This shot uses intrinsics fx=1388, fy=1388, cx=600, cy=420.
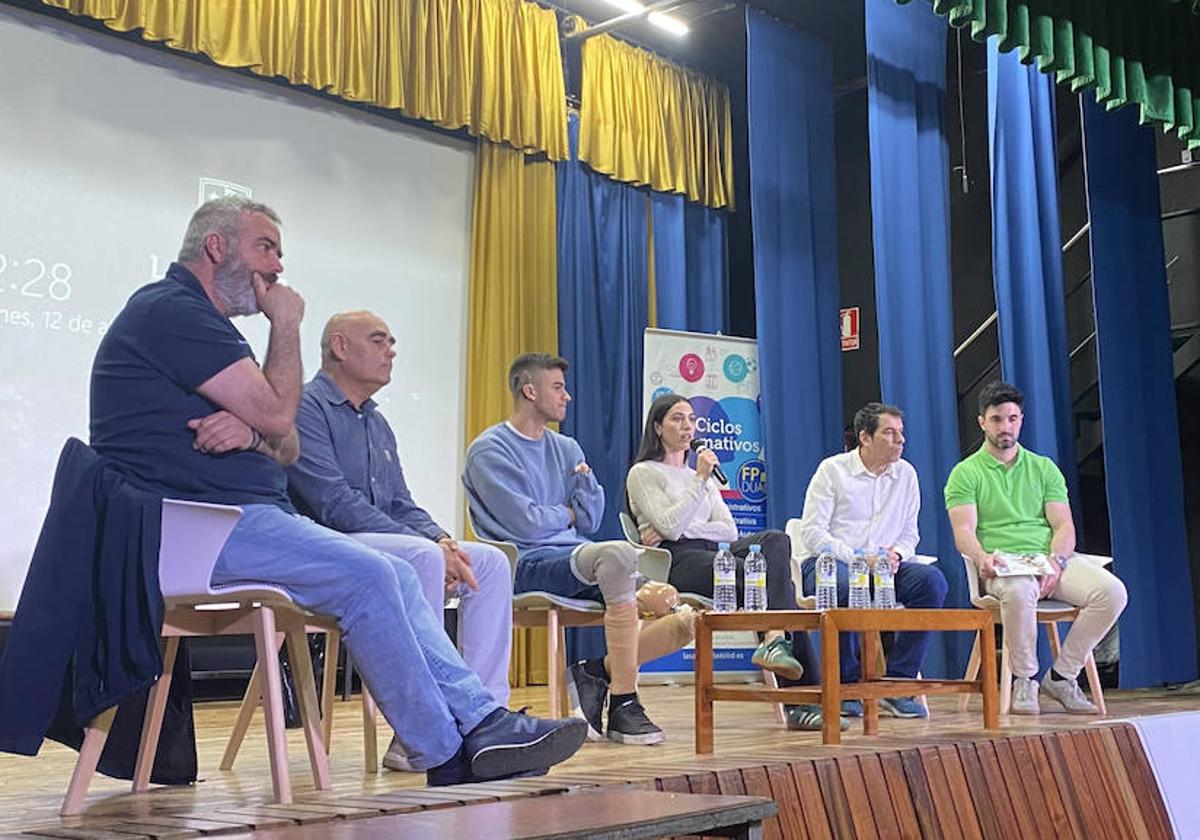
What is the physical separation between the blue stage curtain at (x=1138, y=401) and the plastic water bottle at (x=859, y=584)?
212 centimetres

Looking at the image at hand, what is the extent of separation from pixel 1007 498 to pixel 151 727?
2.84 meters

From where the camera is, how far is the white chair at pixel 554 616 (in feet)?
11.2

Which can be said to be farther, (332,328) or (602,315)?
(602,315)

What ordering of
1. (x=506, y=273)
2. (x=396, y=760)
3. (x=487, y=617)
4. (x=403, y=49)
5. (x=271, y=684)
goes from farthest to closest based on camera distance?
(x=506, y=273)
(x=403, y=49)
(x=487, y=617)
(x=396, y=760)
(x=271, y=684)

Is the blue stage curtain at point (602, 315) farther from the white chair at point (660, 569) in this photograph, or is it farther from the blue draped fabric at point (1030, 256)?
the white chair at point (660, 569)

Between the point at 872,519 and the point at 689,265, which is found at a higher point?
the point at 689,265

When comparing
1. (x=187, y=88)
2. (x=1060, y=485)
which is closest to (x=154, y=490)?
(x=1060, y=485)

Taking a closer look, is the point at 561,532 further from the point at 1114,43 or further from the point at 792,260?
the point at 792,260

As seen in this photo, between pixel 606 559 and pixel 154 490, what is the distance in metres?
1.32

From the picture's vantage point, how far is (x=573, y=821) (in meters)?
1.65

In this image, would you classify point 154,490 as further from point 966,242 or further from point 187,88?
point 966,242

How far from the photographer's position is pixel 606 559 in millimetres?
3334

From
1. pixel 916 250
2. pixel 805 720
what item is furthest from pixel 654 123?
pixel 805 720

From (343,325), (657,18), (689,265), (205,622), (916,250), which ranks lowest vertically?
(205,622)
